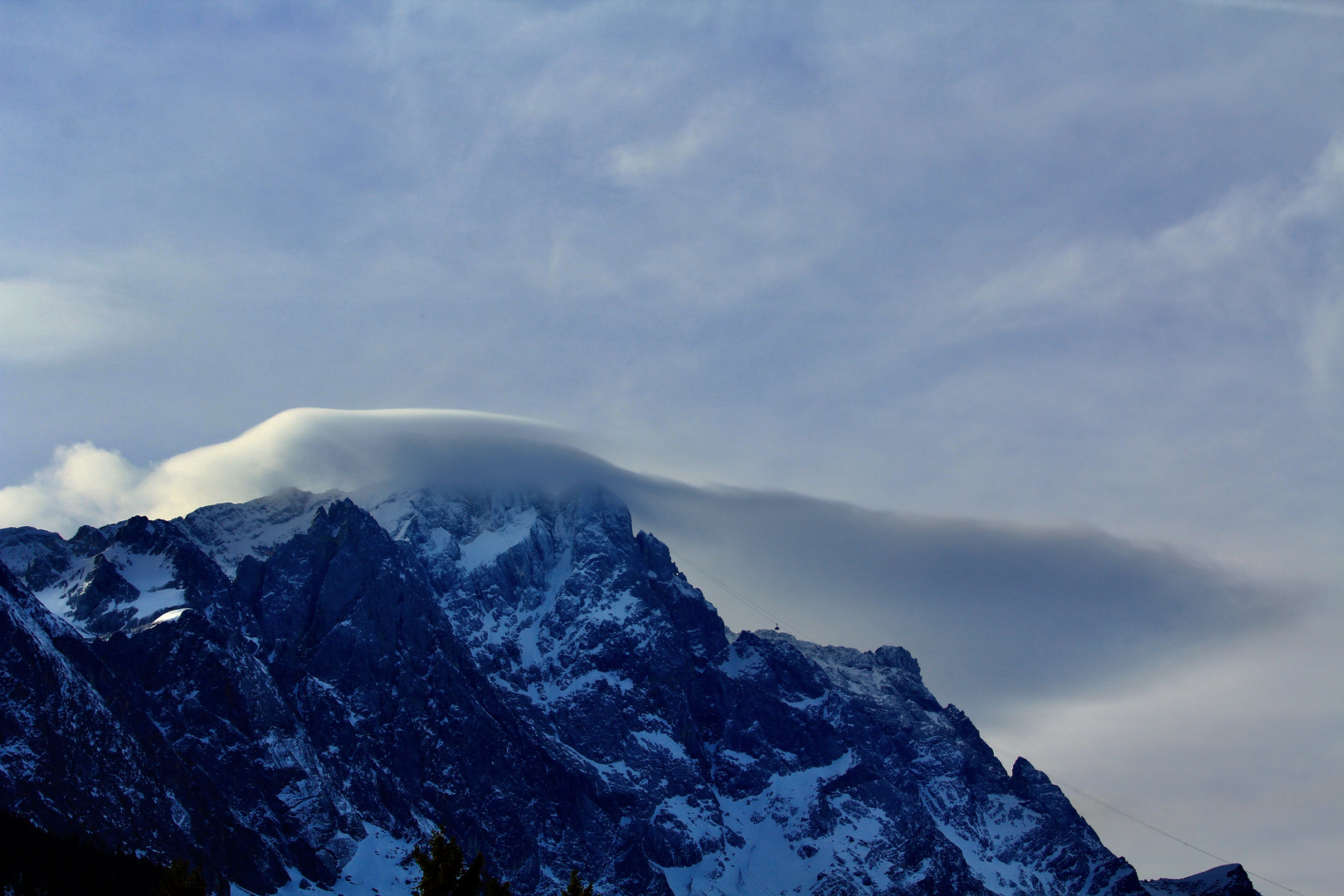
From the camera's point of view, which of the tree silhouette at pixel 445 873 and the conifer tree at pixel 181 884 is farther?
the conifer tree at pixel 181 884

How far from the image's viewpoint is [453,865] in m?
87.3

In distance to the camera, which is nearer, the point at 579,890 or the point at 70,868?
the point at 579,890

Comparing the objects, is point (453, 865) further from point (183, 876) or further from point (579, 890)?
point (183, 876)

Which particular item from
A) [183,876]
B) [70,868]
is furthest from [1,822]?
[183,876]

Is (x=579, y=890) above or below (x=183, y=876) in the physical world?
above

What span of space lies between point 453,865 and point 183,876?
802 inches

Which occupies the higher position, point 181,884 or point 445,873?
point 445,873

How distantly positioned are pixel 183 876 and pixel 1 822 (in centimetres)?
10365

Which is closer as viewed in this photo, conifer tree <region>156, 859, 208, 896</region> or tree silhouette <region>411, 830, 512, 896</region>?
tree silhouette <region>411, 830, 512, 896</region>

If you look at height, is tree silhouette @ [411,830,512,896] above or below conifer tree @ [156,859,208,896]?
above

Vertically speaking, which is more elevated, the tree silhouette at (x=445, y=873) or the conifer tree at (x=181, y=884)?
the tree silhouette at (x=445, y=873)

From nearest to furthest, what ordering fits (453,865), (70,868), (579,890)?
(453,865) < (579,890) < (70,868)

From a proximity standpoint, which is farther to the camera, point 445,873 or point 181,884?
point 181,884

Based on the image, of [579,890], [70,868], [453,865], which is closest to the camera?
[453,865]
